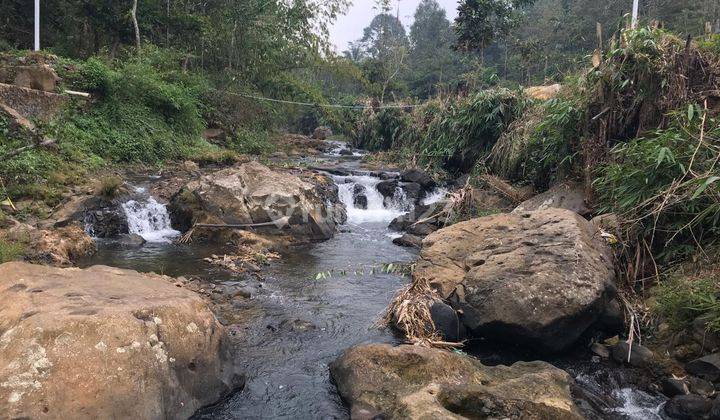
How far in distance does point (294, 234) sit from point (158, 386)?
688cm

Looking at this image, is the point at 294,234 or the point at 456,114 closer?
the point at 294,234

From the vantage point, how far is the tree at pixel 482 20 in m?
22.0

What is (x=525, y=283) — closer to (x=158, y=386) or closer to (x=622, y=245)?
(x=622, y=245)

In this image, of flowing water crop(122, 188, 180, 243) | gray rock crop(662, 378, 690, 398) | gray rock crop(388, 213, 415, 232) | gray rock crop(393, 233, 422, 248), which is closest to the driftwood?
flowing water crop(122, 188, 180, 243)

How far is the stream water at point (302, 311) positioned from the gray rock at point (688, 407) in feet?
0.44

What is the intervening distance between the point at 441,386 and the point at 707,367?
2606mm

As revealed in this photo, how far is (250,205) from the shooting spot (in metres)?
10.4

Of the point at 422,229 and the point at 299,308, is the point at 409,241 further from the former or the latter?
the point at 299,308

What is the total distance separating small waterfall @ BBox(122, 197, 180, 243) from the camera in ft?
33.4

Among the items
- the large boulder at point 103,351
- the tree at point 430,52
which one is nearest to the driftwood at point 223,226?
the large boulder at point 103,351

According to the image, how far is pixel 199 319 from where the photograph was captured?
4.30m

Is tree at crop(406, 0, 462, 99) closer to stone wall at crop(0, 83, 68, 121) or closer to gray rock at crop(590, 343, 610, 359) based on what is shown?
stone wall at crop(0, 83, 68, 121)

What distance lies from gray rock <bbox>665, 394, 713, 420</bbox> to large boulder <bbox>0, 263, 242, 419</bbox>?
3.76m

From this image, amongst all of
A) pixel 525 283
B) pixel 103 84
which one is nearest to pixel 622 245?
pixel 525 283
